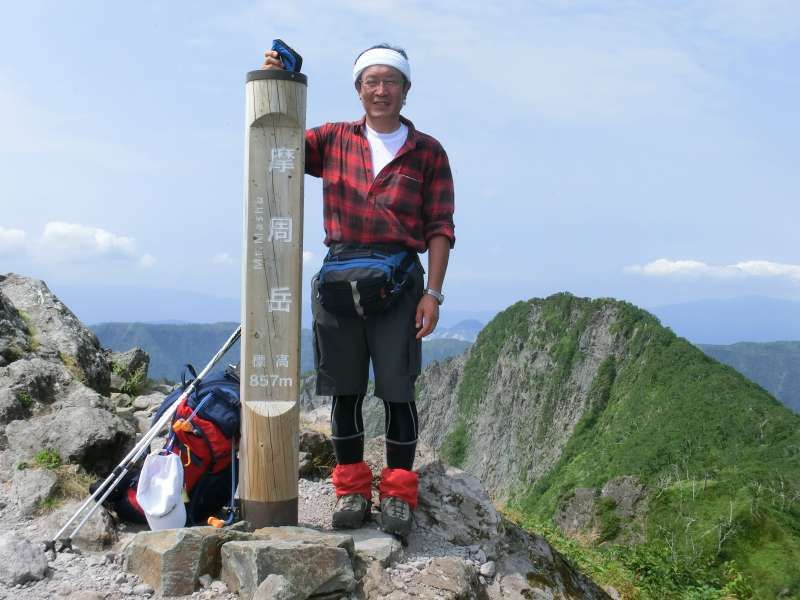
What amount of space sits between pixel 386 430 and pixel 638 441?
2782 inches

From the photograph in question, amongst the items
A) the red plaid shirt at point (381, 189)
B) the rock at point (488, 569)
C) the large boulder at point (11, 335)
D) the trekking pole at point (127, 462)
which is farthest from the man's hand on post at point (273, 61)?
the large boulder at point (11, 335)

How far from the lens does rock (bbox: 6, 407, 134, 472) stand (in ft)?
20.4

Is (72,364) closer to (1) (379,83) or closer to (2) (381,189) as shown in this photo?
(2) (381,189)

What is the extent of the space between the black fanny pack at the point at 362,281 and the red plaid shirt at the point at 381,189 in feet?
0.47

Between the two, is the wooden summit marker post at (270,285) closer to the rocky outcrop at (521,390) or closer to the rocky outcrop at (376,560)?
the rocky outcrop at (376,560)

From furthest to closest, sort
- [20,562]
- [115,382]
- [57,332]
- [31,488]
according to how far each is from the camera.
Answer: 1. [115,382]
2. [57,332]
3. [31,488]
4. [20,562]

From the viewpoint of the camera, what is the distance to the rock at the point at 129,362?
35.5 feet

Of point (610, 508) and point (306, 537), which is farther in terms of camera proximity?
point (610, 508)

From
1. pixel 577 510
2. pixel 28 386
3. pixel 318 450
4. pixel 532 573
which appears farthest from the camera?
pixel 577 510

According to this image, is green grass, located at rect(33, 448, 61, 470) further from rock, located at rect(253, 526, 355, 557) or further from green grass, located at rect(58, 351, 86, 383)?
green grass, located at rect(58, 351, 86, 383)

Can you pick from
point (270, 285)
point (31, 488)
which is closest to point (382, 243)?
point (270, 285)

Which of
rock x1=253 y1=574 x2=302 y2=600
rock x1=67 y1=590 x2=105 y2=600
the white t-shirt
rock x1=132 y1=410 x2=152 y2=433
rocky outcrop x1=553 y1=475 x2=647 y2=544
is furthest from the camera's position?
rocky outcrop x1=553 y1=475 x2=647 y2=544

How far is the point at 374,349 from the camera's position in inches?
210

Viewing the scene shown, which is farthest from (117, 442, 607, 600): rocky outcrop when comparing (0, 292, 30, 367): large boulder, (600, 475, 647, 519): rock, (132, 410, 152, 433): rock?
(600, 475, 647, 519): rock
